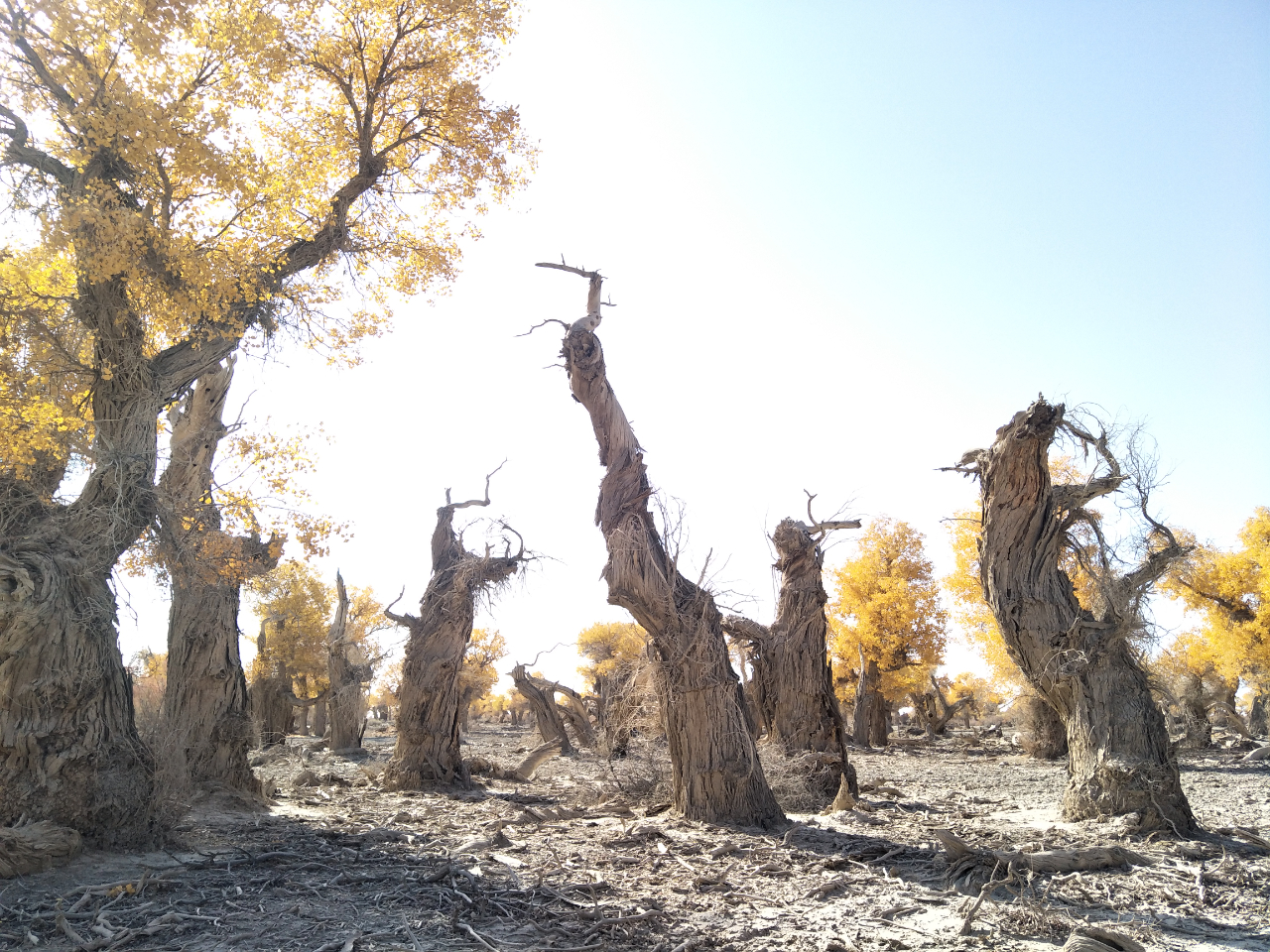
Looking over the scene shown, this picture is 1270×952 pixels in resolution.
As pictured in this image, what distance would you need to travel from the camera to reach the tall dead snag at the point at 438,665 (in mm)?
13281

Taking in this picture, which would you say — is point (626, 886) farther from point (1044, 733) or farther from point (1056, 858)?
point (1044, 733)

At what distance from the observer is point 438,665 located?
13.6 meters

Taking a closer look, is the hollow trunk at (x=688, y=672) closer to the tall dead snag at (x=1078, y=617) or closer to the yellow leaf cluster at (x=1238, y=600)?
the tall dead snag at (x=1078, y=617)

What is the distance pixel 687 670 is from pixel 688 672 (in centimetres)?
3

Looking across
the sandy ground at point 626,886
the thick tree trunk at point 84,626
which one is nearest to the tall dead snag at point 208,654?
the sandy ground at point 626,886

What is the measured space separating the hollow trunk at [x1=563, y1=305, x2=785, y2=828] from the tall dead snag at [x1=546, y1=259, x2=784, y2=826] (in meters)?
0.01

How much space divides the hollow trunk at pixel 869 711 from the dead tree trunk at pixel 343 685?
51.6 ft

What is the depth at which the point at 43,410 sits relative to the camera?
7.65m

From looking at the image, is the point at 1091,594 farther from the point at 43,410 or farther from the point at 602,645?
the point at 602,645

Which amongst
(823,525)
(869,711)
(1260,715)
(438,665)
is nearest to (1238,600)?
(1260,715)

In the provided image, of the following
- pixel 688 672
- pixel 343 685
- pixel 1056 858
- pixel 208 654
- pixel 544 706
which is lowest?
pixel 1056 858

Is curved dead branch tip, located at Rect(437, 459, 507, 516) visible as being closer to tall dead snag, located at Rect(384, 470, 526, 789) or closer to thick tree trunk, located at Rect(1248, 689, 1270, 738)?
tall dead snag, located at Rect(384, 470, 526, 789)

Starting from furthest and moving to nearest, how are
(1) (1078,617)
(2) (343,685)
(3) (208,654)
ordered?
(2) (343,685)
(3) (208,654)
(1) (1078,617)

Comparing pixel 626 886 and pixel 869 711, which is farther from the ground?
pixel 869 711
